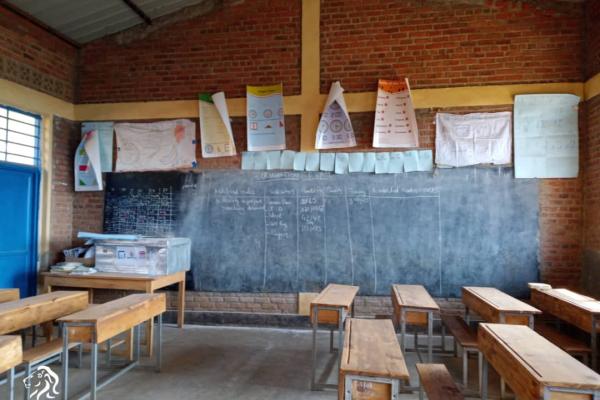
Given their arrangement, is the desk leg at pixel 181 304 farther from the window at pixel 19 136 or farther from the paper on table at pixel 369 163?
the paper on table at pixel 369 163

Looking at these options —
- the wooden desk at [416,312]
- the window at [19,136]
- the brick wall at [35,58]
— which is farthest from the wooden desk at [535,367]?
the brick wall at [35,58]

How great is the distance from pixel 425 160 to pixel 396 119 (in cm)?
61

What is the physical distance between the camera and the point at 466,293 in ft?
15.1

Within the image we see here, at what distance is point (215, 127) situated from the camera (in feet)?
19.3

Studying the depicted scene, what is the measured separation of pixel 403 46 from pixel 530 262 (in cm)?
301

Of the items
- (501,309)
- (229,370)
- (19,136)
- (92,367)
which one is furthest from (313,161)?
(19,136)

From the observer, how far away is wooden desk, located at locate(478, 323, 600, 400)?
76.3 inches

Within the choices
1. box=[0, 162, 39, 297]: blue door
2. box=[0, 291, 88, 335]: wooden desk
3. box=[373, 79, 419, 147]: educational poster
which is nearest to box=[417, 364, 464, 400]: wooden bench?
box=[0, 291, 88, 335]: wooden desk

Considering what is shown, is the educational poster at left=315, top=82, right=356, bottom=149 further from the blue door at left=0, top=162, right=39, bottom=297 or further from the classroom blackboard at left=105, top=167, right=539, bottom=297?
the blue door at left=0, top=162, right=39, bottom=297

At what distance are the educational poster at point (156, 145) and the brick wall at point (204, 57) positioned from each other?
40cm

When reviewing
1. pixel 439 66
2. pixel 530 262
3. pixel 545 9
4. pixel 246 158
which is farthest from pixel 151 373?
pixel 545 9

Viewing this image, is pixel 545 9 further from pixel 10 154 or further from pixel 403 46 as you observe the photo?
pixel 10 154

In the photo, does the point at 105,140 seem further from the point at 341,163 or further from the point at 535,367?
the point at 535,367

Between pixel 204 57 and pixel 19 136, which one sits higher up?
pixel 204 57
